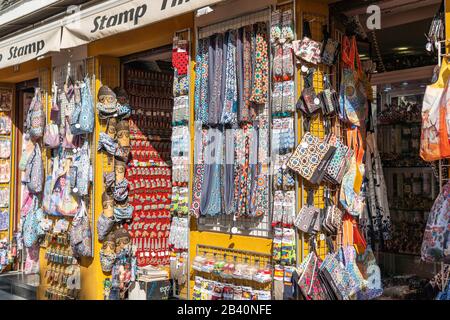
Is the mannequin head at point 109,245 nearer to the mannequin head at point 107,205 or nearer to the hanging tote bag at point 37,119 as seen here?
the mannequin head at point 107,205

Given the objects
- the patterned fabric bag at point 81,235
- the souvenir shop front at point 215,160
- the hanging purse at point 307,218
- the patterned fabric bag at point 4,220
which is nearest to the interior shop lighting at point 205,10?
the souvenir shop front at point 215,160

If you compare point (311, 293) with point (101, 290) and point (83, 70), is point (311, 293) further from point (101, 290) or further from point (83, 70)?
point (83, 70)

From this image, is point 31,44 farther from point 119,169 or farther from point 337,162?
point 337,162

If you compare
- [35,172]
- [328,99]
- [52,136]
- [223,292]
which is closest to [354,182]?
[328,99]

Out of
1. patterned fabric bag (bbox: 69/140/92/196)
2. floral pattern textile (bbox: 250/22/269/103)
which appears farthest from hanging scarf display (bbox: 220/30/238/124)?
patterned fabric bag (bbox: 69/140/92/196)

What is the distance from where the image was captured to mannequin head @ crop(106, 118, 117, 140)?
6344 millimetres

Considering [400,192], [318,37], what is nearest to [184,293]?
[318,37]

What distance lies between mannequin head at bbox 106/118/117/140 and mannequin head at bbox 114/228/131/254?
1.04 m

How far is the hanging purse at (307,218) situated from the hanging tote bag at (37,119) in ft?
14.3

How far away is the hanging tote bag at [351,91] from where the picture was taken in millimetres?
4438

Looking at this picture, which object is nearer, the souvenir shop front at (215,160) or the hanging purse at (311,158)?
the hanging purse at (311,158)

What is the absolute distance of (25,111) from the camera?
8719mm

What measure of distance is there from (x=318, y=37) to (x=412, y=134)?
8.87ft

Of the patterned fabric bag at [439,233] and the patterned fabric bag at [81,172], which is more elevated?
the patterned fabric bag at [81,172]
